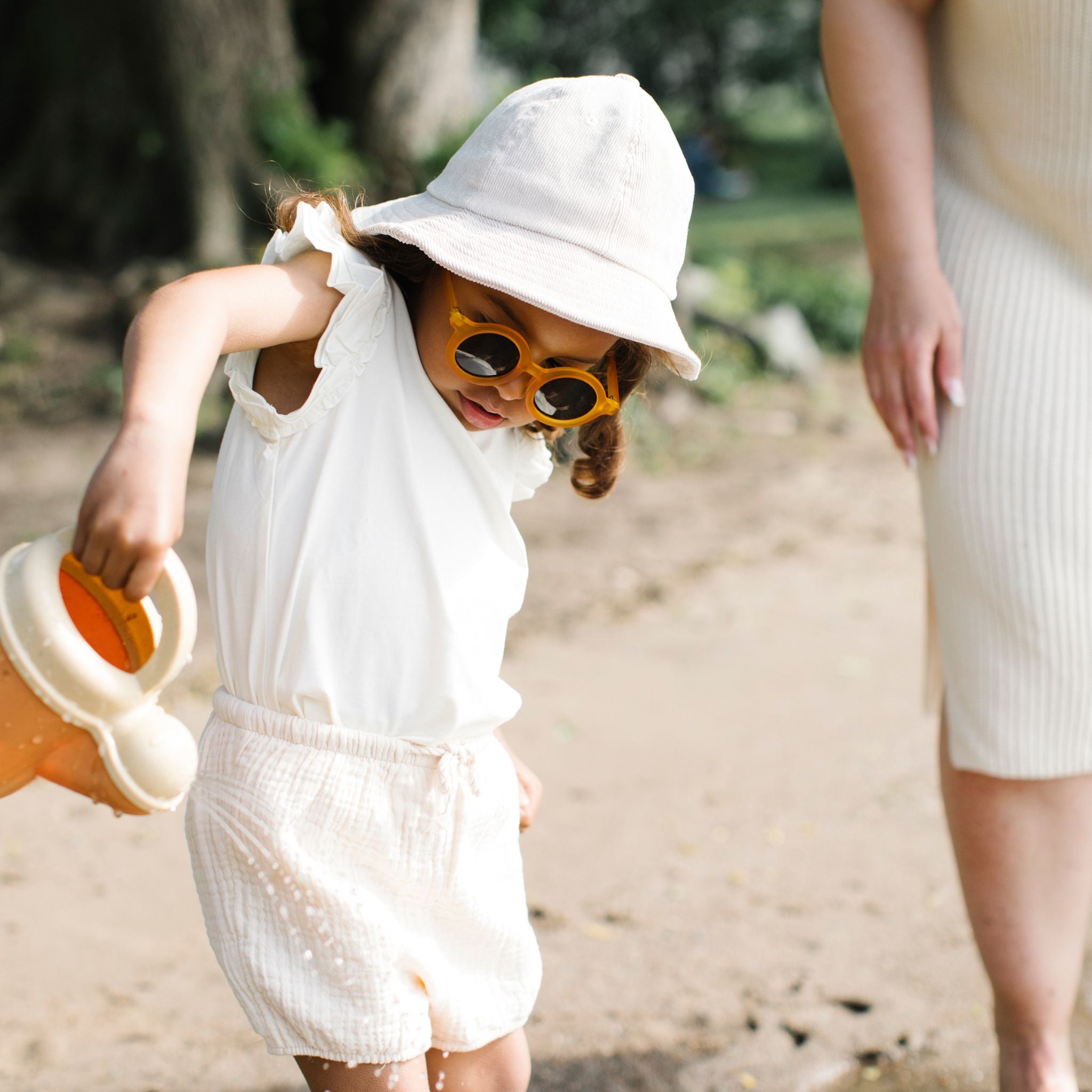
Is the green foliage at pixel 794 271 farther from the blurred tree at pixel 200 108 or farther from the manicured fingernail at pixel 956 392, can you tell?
the manicured fingernail at pixel 956 392

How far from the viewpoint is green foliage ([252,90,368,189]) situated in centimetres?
707

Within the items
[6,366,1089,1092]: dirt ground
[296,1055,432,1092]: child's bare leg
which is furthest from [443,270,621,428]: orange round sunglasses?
[6,366,1089,1092]: dirt ground

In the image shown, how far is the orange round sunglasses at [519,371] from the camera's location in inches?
56.7

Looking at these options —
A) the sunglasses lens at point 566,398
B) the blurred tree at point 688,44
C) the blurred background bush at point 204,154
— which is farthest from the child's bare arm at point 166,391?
the blurred tree at point 688,44

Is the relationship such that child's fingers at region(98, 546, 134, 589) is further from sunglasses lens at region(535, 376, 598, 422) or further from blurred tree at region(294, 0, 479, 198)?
blurred tree at region(294, 0, 479, 198)

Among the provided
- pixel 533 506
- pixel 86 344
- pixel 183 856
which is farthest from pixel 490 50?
pixel 183 856

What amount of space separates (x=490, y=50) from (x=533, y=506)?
21303 mm

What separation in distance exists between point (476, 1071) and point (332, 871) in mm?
413

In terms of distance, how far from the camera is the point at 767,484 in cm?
588

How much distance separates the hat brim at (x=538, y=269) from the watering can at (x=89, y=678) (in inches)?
18.6

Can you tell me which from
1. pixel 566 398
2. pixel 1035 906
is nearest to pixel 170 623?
pixel 566 398

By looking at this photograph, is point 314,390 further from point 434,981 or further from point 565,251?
point 434,981

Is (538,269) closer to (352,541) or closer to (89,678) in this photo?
(352,541)

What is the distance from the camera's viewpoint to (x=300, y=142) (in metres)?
7.07
